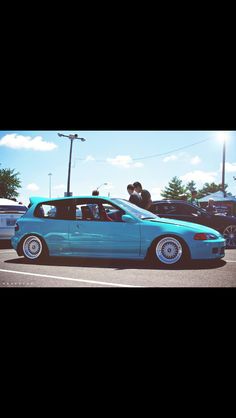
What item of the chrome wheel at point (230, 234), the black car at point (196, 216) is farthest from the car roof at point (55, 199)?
the chrome wheel at point (230, 234)

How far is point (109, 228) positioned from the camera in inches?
209

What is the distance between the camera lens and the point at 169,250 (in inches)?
205

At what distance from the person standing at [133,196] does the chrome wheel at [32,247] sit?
6.03ft

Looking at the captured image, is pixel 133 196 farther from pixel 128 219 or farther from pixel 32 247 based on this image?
pixel 32 247

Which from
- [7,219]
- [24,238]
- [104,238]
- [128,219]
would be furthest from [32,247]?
[7,219]

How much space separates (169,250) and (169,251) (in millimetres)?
16

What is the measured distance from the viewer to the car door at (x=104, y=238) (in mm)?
5223

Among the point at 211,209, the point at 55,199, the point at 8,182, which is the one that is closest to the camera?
the point at 8,182

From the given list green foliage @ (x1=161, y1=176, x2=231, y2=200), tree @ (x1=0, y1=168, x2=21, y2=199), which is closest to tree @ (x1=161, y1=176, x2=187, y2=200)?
green foliage @ (x1=161, y1=176, x2=231, y2=200)

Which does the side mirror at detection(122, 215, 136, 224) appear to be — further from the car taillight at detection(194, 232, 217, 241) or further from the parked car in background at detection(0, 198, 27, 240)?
the parked car in background at detection(0, 198, 27, 240)
